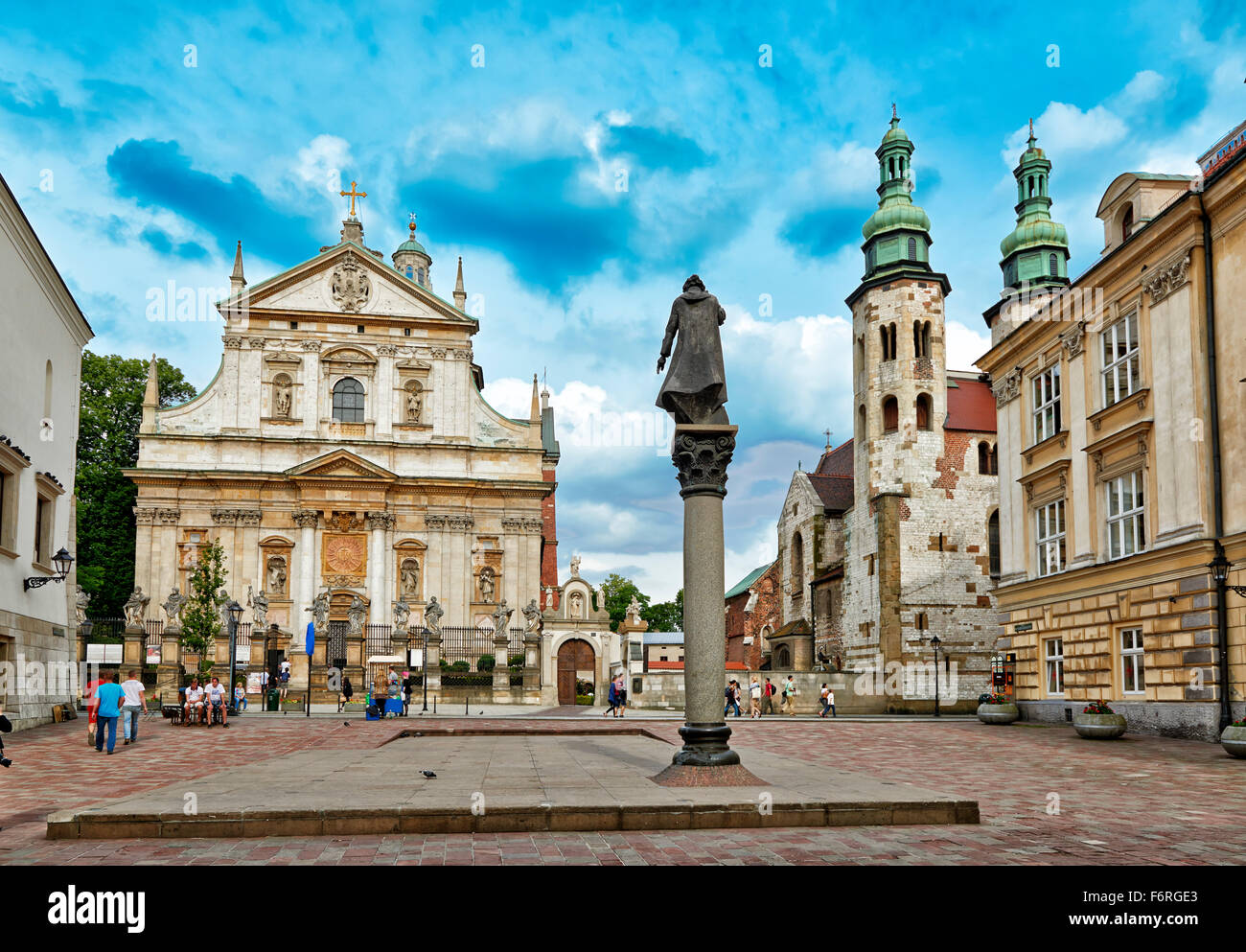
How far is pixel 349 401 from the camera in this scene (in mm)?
53812

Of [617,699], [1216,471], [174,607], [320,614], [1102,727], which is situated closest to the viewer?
[1102,727]

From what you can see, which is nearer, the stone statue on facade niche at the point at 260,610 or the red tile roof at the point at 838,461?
the stone statue on facade niche at the point at 260,610

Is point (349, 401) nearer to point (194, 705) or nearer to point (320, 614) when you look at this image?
point (320, 614)

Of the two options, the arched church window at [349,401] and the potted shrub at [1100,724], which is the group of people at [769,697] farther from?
the arched church window at [349,401]

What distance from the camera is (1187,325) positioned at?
21609 millimetres

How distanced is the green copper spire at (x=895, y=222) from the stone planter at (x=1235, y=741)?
34037 millimetres

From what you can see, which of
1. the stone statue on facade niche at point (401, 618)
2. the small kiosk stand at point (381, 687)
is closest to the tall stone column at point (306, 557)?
the stone statue on facade niche at point (401, 618)

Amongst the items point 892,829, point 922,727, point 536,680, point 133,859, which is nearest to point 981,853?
point 892,829

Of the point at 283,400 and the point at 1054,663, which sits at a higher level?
the point at 283,400

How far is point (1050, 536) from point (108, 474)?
46.6 metres

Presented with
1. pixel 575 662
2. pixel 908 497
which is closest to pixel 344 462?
pixel 575 662

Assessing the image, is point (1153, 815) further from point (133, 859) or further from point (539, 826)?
point (133, 859)

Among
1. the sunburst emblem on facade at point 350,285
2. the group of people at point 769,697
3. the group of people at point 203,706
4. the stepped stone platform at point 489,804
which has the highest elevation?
the sunburst emblem on facade at point 350,285

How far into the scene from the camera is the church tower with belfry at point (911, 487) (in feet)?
146
